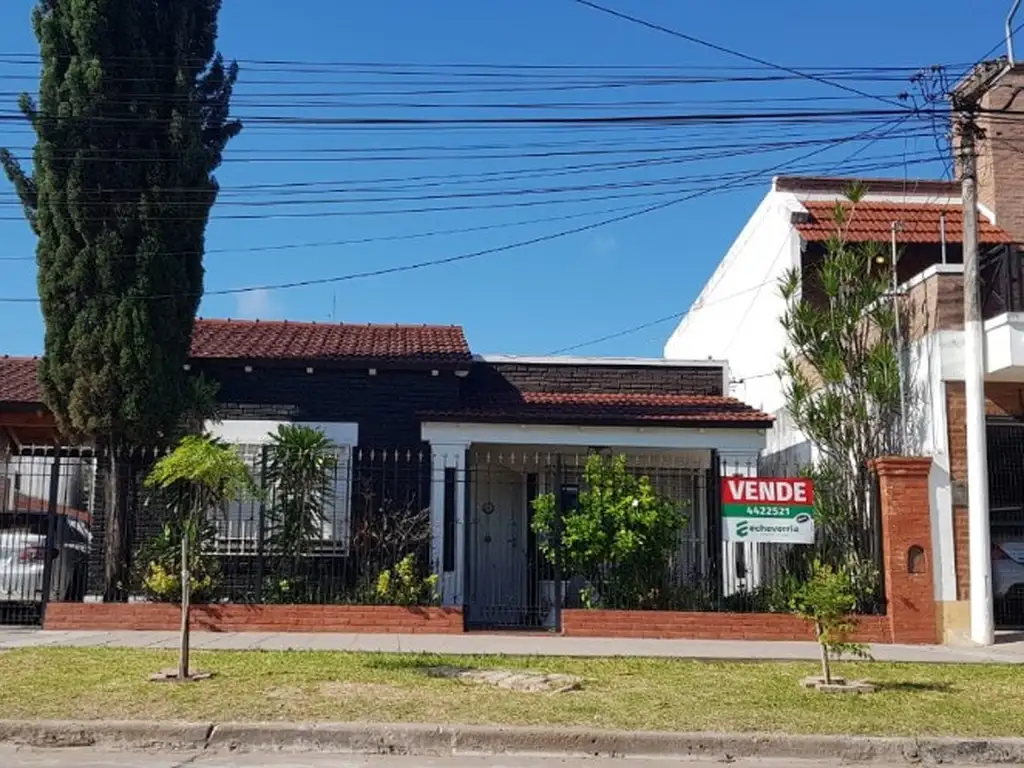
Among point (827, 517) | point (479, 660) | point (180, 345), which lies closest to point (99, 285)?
point (180, 345)

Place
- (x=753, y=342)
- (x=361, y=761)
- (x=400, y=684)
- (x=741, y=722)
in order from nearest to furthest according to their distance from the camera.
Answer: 1. (x=361, y=761)
2. (x=741, y=722)
3. (x=400, y=684)
4. (x=753, y=342)

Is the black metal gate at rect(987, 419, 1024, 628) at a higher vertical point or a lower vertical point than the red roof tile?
lower

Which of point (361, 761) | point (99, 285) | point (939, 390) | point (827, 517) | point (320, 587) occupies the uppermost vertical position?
point (99, 285)

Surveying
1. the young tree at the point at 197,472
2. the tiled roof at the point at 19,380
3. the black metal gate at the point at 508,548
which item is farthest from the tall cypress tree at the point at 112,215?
the black metal gate at the point at 508,548

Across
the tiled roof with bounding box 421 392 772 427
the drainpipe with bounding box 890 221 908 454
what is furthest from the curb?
the tiled roof with bounding box 421 392 772 427

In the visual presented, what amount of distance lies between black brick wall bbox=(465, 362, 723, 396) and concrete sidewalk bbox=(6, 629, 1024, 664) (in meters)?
6.01

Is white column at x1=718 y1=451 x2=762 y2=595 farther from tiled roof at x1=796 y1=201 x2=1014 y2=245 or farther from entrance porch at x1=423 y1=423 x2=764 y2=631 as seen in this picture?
tiled roof at x1=796 y1=201 x2=1014 y2=245

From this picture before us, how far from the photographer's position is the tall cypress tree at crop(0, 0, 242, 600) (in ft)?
44.9

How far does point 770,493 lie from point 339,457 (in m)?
6.12

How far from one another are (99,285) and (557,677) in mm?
8057

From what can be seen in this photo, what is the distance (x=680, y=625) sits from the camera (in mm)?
13211

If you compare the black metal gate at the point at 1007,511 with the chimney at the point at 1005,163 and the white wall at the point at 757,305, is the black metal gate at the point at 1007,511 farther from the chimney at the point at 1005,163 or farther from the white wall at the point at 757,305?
the chimney at the point at 1005,163

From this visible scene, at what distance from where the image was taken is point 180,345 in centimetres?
1443

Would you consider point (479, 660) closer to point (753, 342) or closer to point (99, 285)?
point (99, 285)
